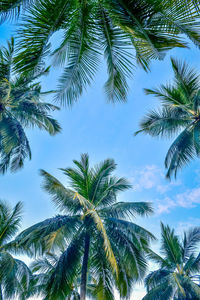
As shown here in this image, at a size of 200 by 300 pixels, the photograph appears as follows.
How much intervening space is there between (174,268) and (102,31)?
17054 mm

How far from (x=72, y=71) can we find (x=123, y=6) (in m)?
1.46

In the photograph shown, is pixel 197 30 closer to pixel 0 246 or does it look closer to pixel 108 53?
pixel 108 53

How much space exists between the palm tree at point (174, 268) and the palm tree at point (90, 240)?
6041mm

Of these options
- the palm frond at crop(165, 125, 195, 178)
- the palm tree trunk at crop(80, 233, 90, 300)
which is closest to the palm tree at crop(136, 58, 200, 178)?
the palm frond at crop(165, 125, 195, 178)

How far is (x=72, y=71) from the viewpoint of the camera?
4.23 m

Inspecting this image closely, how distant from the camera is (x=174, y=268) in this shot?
643 inches

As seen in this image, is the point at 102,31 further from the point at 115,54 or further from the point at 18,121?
the point at 18,121

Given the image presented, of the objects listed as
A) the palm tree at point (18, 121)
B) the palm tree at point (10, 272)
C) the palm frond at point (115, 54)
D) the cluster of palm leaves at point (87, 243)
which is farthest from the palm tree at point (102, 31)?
the palm tree at point (10, 272)

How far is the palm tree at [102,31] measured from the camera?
10.1ft

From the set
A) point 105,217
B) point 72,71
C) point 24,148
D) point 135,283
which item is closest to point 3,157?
point 24,148

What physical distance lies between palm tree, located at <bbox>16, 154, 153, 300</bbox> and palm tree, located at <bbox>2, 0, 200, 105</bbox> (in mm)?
5721

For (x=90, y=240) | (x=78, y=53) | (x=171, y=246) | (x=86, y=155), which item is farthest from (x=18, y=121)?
(x=171, y=246)

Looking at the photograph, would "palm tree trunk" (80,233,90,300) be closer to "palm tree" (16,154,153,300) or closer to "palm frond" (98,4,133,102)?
"palm tree" (16,154,153,300)

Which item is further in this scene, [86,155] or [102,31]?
[86,155]
